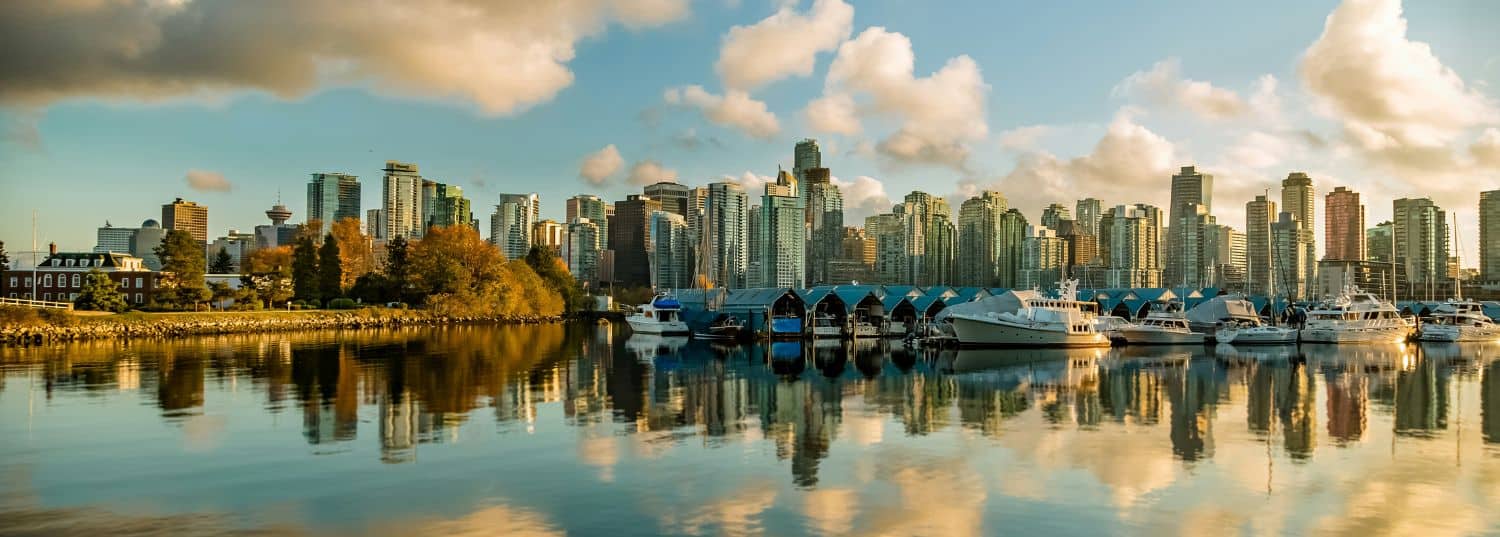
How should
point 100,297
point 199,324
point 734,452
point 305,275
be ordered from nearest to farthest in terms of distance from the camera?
point 734,452, point 199,324, point 100,297, point 305,275

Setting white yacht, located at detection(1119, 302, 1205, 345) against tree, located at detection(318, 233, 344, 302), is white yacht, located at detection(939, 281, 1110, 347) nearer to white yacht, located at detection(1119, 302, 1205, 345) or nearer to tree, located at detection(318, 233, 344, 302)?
white yacht, located at detection(1119, 302, 1205, 345)

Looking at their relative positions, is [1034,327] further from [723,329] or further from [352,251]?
[352,251]

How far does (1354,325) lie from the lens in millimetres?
73125

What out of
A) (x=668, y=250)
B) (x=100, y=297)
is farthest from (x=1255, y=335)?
(x=668, y=250)

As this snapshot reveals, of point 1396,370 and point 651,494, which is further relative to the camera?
point 1396,370

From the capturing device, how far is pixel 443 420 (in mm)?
25672

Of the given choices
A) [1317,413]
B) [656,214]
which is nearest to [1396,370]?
[1317,413]

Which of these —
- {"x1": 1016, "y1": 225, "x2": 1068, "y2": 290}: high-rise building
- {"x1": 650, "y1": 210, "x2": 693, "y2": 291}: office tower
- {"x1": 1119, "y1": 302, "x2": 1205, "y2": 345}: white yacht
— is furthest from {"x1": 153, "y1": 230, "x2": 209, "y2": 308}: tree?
{"x1": 1016, "y1": 225, "x2": 1068, "y2": 290}: high-rise building

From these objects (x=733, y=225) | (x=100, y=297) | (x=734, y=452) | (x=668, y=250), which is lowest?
(x=734, y=452)

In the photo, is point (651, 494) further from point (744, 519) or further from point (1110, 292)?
point (1110, 292)

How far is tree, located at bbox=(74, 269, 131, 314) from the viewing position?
7544 centimetres

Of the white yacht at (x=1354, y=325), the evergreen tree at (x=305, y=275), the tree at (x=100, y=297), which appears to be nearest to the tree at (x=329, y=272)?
the evergreen tree at (x=305, y=275)

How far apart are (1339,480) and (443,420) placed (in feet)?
70.9

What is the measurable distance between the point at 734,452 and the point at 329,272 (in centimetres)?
9143
